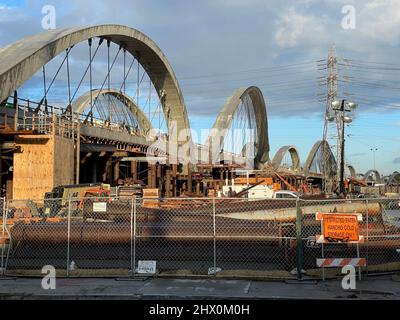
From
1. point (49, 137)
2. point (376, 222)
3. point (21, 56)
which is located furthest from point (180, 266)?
point (21, 56)

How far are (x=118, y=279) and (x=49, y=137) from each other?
63.4ft

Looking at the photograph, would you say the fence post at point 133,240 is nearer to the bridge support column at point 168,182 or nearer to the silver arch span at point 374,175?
the bridge support column at point 168,182

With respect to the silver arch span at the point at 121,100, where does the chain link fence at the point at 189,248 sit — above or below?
below

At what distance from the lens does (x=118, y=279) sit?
11844 millimetres

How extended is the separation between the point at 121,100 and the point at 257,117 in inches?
976

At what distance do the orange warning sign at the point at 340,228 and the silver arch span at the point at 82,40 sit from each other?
2260cm

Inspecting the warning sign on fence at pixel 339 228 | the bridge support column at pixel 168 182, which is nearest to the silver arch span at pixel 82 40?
the bridge support column at pixel 168 182

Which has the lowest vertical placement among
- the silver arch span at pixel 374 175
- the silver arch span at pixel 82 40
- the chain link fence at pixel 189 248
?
the chain link fence at pixel 189 248

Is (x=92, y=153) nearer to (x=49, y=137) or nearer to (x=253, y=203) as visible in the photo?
(x=49, y=137)

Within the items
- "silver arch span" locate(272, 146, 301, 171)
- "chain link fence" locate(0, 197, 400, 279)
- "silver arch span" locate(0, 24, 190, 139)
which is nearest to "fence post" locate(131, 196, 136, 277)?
"chain link fence" locate(0, 197, 400, 279)

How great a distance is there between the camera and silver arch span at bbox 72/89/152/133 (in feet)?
279

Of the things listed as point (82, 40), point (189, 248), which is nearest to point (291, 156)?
point (82, 40)

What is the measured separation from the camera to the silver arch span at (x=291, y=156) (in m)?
118

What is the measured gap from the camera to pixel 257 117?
8594 cm
